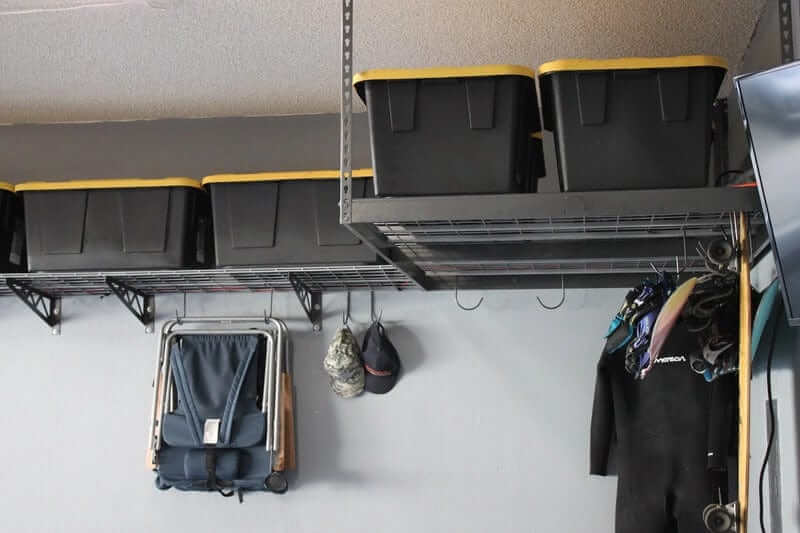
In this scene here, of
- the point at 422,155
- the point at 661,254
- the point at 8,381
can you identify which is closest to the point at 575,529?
the point at 661,254

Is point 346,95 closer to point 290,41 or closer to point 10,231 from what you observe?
point 290,41

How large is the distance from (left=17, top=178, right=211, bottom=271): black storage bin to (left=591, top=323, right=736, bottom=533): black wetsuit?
150cm

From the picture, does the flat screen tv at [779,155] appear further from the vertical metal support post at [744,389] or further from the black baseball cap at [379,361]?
the black baseball cap at [379,361]

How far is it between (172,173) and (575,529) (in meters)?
2.02

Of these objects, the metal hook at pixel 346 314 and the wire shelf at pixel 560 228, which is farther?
the metal hook at pixel 346 314

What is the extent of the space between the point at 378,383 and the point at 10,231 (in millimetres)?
1406

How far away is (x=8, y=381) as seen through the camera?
364 centimetres

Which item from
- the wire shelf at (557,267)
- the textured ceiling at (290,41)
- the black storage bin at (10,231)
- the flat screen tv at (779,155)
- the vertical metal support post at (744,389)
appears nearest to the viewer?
the flat screen tv at (779,155)

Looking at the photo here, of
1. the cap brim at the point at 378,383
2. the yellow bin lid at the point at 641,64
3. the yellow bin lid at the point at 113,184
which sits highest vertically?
the yellow bin lid at the point at 641,64

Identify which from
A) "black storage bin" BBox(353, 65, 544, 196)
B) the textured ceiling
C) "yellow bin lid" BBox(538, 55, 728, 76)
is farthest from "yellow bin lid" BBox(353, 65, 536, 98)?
the textured ceiling

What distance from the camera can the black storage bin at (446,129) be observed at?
223cm

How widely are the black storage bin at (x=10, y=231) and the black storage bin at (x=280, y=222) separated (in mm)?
739

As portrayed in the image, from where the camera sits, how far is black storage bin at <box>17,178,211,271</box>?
3.13 metres

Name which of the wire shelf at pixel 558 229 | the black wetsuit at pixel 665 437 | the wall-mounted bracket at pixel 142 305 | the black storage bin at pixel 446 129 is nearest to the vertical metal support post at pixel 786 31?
the wire shelf at pixel 558 229
